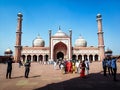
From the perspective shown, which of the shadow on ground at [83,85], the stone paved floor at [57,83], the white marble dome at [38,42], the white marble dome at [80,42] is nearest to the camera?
the shadow on ground at [83,85]

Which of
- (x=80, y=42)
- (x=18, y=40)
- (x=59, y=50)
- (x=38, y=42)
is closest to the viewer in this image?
(x=18, y=40)

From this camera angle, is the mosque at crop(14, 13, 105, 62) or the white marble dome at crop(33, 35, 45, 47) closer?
the mosque at crop(14, 13, 105, 62)

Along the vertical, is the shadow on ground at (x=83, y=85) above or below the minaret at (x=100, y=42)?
below

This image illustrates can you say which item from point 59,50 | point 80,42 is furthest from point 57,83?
point 80,42

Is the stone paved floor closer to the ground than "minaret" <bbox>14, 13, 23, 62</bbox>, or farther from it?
closer to the ground

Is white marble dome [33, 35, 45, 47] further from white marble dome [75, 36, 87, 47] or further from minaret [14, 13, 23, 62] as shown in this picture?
white marble dome [75, 36, 87, 47]

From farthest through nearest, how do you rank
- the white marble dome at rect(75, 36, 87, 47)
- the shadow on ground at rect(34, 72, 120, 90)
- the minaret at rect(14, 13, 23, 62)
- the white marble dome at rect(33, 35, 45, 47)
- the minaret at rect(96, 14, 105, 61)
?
1. the white marble dome at rect(75, 36, 87, 47)
2. the white marble dome at rect(33, 35, 45, 47)
3. the minaret at rect(96, 14, 105, 61)
4. the minaret at rect(14, 13, 23, 62)
5. the shadow on ground at rect(34, 72, 120, 90)

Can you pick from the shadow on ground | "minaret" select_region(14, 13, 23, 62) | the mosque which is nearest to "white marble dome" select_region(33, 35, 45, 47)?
the mosque

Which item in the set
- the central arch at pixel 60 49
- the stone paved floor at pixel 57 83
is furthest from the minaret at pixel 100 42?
the stone paved floor at pixel 57 83

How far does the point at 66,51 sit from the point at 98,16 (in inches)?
440

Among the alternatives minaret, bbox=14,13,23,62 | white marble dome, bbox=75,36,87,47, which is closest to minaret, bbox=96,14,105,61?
white marble dome, bbox=75,36,87,47

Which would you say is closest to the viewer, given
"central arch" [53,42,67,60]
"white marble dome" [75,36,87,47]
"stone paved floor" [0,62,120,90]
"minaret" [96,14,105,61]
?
"stone paved floor" [0,62,120,90]

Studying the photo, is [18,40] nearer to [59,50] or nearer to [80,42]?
[59,50]

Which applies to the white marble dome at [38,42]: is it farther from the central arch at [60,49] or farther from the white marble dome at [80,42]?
the white marble dome at [80,42]
